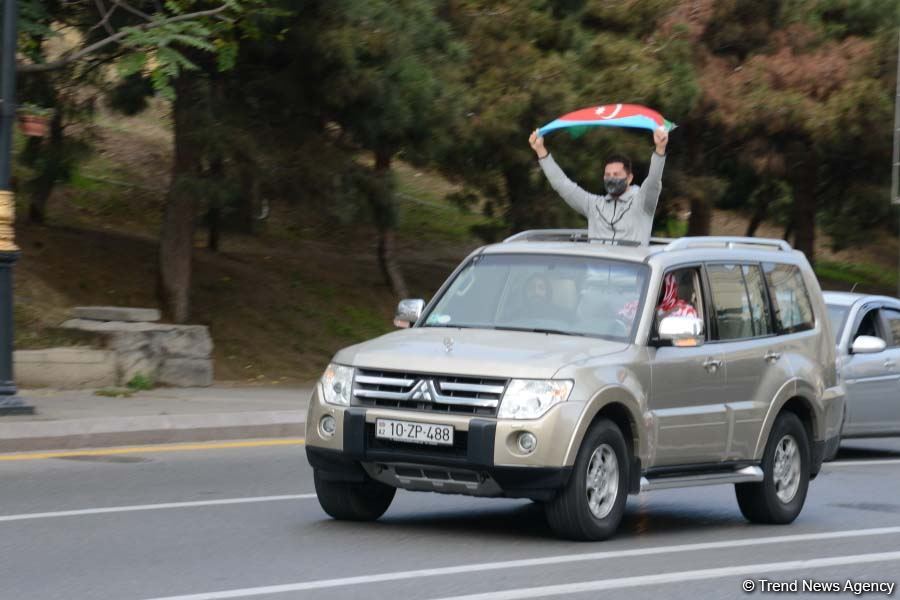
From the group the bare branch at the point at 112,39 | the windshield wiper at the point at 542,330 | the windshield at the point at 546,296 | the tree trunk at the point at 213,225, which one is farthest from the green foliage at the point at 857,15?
the windshield wiper at the point at 542,330

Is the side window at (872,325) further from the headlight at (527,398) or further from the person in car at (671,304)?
the headlight at (527,398)

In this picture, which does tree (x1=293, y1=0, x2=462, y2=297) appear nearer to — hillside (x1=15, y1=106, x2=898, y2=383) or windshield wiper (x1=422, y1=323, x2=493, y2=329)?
hillside (x1=15, y1=106, x2=898, y2=383)

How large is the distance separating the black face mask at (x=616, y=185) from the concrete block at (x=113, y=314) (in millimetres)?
11060

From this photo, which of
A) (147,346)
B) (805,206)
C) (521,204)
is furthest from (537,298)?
(805,206)

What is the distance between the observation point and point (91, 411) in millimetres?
16047

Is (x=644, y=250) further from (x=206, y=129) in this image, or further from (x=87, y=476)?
(x=206, y=129)

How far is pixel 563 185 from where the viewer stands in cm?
1152

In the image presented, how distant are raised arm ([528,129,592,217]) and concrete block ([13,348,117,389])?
28.6 ft

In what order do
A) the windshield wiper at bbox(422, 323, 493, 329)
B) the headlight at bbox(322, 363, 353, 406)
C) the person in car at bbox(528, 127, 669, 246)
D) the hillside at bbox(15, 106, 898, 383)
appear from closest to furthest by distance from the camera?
the headlight at bbox(322, 363, 353, 406), the windshield wiper at bbox(422, 323, 493, 329), the person in car at bbox(528, 127, 669, 246), the hillside at bbox(15, 106, 898, 383)

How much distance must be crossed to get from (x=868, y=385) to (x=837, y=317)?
762 mm

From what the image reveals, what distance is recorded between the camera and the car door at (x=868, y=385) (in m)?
16.4

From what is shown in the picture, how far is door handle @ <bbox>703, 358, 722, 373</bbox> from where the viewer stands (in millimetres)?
10156

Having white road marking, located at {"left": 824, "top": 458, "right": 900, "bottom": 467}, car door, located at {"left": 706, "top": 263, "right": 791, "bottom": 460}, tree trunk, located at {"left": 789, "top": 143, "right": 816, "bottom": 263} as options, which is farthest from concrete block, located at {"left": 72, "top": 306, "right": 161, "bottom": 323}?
tree trunk, located at {"left": 789, "top": 143, "right": 816, "bottom": 263}

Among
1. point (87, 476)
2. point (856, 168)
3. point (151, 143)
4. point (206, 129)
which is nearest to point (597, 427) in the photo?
point (87, 476)
